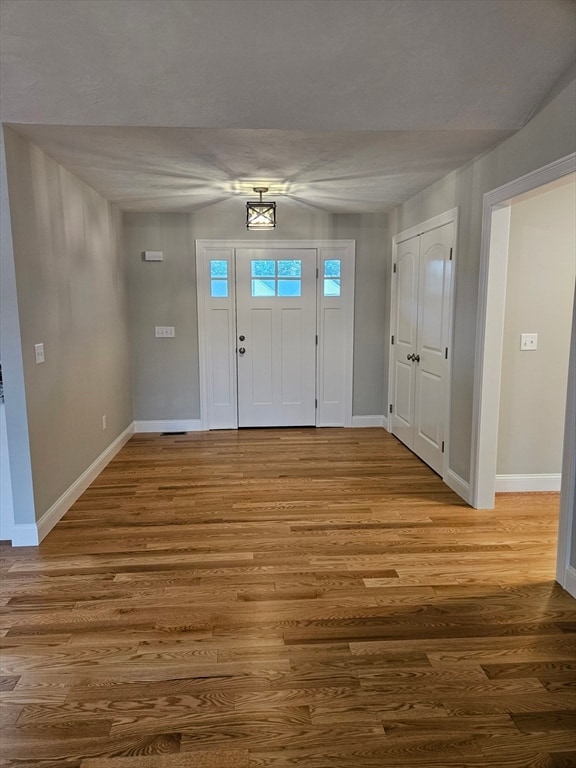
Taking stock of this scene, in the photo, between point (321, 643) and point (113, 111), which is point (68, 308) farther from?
point (321, 643)

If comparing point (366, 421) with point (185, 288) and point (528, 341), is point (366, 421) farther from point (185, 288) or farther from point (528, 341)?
point (185, 288)

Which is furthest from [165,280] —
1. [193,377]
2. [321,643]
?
[321,643]

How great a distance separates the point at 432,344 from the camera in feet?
13.2

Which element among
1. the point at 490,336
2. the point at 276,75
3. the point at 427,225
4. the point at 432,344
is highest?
the point at 276,75

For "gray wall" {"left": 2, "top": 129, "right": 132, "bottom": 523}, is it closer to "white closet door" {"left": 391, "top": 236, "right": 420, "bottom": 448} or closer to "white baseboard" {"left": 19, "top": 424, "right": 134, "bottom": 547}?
"white baseboard" {"left": 19, "top": 424, "right": 134, "bottom": 547}

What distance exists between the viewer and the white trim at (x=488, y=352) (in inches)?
120

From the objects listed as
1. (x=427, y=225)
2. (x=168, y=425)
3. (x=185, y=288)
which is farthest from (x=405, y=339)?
(x=168, y=425)

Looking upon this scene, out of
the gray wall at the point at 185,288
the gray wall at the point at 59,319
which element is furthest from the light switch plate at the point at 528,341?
the gray wall at the point at 59,319

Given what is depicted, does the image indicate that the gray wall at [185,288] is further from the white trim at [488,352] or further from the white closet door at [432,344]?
the white trim at [488,352]

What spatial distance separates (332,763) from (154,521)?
199 cm

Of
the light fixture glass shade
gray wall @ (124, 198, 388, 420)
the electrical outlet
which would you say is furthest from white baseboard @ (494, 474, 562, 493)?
the electrical outlet

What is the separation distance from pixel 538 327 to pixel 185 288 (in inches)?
135

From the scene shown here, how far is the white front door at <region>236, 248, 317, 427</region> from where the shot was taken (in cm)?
521

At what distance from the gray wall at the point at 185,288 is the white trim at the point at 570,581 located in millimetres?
3265
